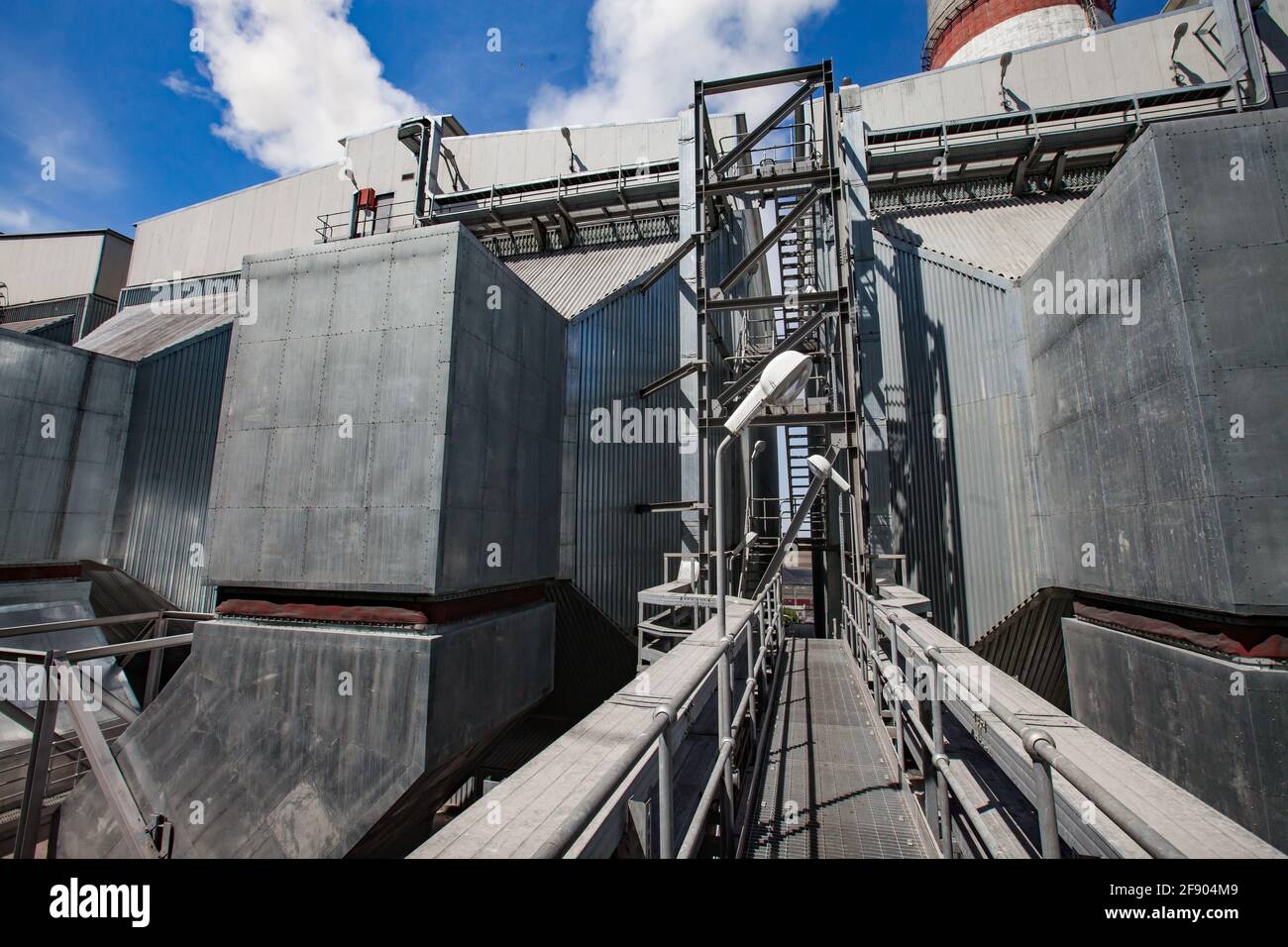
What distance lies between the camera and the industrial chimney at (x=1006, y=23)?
25.2 m

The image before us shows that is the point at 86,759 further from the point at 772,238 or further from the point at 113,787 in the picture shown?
the point at 772,238

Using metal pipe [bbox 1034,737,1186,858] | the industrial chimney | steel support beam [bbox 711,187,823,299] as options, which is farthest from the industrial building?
the industrial chimney

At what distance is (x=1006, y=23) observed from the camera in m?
25.8

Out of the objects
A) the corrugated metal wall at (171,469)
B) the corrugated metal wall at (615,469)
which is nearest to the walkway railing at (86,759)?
the corrugated metal wall at (171,469)

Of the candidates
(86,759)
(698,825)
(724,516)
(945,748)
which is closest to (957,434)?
(724,516)

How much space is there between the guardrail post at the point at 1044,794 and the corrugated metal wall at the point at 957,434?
11128 mm

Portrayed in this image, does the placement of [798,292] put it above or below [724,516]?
above

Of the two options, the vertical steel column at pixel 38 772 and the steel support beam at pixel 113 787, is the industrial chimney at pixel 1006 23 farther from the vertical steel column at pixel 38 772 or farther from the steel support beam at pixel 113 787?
the vertical steel column at pixel 38 772

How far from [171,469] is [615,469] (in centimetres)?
1234

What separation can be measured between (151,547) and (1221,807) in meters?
21.9

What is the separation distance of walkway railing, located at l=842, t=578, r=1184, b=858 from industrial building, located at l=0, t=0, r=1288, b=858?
0.02 meters

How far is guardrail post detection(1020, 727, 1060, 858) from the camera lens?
214 centimetres

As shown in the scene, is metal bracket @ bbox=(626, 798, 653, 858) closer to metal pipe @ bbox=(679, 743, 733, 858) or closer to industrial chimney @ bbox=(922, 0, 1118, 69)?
metal pipe @ bbox=(679, 743, 733, 858)

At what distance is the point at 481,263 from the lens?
9297 millimetres
